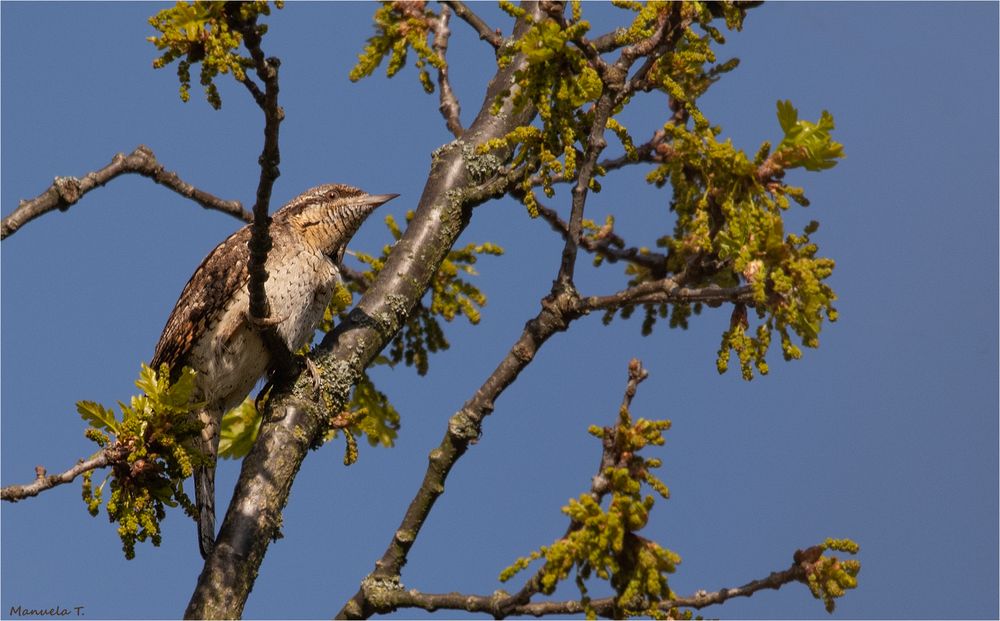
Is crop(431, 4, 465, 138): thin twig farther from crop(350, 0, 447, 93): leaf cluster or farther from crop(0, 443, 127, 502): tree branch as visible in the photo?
crop(0, 443, 127, 502): tree branch

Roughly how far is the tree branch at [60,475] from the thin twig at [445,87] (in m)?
2.61

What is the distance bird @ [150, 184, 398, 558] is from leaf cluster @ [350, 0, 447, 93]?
98cm

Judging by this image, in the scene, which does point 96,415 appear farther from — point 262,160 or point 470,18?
point 470,18

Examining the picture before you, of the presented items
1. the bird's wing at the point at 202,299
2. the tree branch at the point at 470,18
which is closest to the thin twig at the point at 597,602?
the bird's wing at the point at 202,299

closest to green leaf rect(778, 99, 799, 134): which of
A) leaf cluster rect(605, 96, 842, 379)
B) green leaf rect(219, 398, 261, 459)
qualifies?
leaf cluster rect(605, 96, 842, 379)

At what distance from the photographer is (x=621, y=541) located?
305cm

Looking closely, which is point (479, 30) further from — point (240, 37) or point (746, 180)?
point (240, 37)

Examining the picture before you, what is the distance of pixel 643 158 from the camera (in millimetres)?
5156

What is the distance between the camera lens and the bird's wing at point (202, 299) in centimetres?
501

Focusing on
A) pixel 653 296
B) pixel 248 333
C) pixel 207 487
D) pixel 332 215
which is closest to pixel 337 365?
pixel 248 333

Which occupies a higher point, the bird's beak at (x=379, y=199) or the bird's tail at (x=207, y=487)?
the bird's beak at (x=379, y=199)

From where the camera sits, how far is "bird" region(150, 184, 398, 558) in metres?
4.92

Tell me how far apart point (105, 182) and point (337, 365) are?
125cm

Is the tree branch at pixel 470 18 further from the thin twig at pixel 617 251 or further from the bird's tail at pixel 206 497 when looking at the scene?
the bird's tail at pixel 206 497
